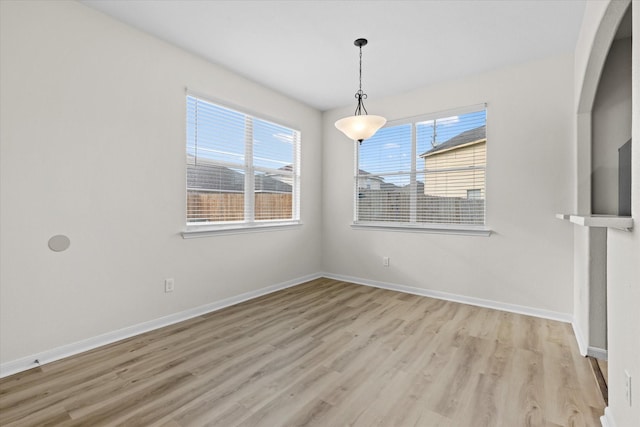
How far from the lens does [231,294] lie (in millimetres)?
3709

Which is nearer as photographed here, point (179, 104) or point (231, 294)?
point (179, 104)

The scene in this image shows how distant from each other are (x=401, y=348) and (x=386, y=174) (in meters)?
2.57

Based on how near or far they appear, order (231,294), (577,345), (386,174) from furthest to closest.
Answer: (386,174) → (231,294) → (577,345)

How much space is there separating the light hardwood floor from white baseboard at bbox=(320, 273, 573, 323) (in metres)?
0.14

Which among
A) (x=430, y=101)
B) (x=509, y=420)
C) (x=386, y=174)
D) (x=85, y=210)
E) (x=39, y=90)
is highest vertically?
(x=430, y=101)

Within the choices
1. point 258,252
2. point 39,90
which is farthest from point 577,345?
point 39,90

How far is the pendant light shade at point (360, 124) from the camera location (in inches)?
111

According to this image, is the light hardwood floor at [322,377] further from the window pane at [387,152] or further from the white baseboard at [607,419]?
the window pane at [387,152]

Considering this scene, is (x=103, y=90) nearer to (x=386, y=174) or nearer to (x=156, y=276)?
(x=156, y=276)

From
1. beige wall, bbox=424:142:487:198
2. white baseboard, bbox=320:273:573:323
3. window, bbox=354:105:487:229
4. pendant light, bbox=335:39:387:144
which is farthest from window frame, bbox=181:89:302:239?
beige wall, bbox=424:142:487:198

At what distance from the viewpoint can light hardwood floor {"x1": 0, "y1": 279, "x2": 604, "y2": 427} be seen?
1.75 metres

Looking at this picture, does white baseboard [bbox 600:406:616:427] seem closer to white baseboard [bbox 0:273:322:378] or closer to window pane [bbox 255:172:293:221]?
white baseboard [bbox 0:273:322:378]

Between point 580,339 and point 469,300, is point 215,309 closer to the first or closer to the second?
point 469,300

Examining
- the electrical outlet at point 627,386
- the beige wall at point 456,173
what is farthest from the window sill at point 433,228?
the electrical outlet at point 627,386
